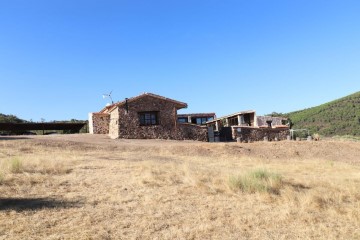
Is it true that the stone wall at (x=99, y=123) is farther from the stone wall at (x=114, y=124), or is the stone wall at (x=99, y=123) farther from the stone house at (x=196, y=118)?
the stone house at (x=196, y=118)

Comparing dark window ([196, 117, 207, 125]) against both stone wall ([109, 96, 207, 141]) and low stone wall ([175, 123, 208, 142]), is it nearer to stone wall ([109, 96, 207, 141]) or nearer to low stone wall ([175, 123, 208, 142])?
low stone wall ([175, 123, 208, 142])

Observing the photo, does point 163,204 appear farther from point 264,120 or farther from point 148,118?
point 264,120

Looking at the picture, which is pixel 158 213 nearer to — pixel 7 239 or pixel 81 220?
pixel 81 220

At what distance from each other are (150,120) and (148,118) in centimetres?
27

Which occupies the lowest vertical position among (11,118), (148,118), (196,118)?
(148,118)

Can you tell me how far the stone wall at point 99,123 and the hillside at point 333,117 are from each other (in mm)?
39857

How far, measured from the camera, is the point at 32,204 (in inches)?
311

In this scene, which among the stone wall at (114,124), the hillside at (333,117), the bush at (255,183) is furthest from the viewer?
the hillside at (333,117)

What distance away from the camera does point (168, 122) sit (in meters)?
31.3

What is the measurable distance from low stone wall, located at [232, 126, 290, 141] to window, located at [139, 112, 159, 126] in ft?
23.8

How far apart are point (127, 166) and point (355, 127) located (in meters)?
56.2

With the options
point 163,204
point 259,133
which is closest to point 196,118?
point 259,133

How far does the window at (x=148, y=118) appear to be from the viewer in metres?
30.8

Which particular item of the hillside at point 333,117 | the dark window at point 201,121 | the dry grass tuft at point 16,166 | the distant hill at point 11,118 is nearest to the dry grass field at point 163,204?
the dry grass tuft at point 16,166
